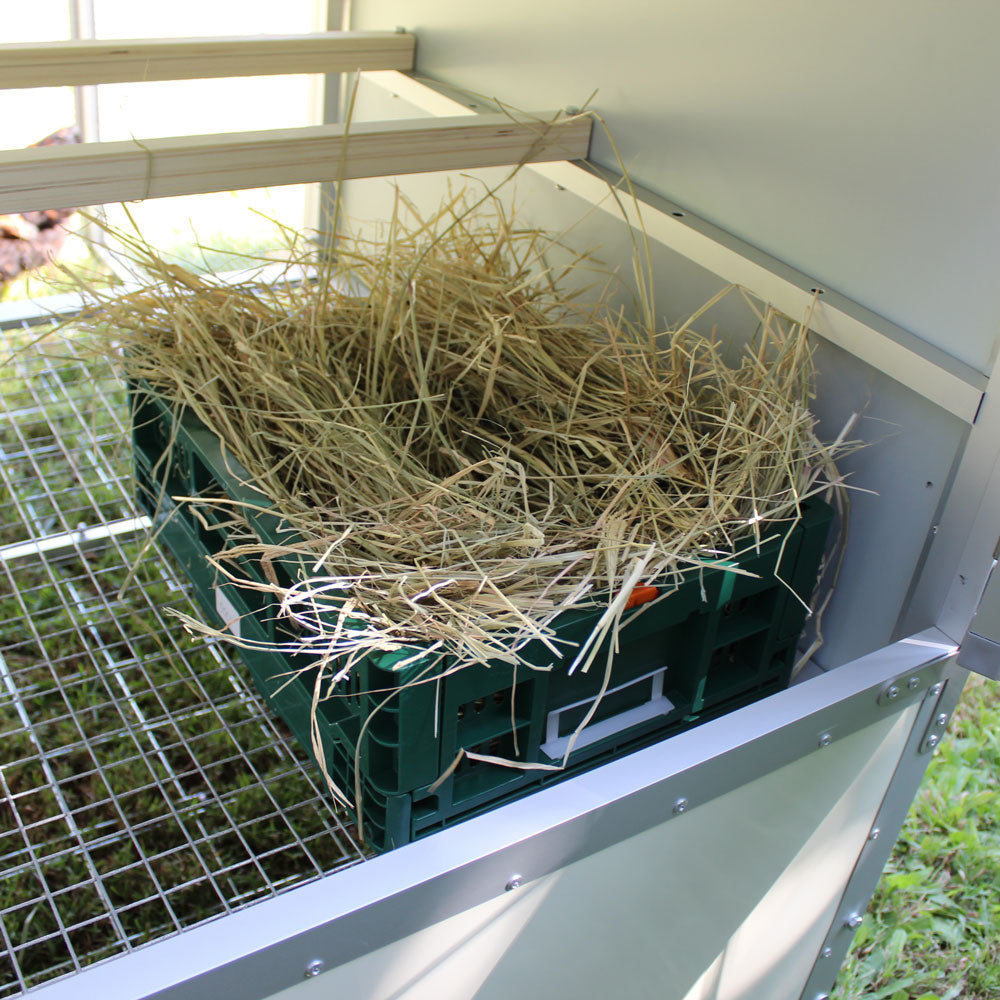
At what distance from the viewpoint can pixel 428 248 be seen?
1174 millimetres

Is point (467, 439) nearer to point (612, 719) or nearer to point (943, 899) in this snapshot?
point (612, 719)

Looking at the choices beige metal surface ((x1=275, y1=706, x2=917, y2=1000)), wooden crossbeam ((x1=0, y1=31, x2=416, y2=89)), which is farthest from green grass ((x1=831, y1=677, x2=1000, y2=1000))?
wooden crossbeam ((x1=0, y1=31, x2=416, y2=89))

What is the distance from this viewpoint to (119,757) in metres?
1.33

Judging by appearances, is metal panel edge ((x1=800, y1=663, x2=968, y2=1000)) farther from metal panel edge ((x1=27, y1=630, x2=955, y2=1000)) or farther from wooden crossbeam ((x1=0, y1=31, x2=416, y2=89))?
wooden crossbeam ((x1=0, y1=31, x2=416, y2=89))

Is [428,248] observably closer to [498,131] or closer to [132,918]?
[498,131]

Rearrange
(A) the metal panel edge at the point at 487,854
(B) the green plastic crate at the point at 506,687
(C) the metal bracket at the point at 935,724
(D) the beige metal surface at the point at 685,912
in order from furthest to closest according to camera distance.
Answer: (C) the metal bracket at the point at 935,724
(B) the green plastic crate at the point at 506,687
(D) the beige metal surface at the point at 685,912
(A) the metal panel edge at the point at 487,854

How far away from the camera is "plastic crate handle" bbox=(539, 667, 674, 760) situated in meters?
0.91

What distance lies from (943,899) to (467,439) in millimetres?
837

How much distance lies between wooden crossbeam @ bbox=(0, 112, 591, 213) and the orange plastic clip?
20.9 inches

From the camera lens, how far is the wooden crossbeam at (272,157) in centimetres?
98

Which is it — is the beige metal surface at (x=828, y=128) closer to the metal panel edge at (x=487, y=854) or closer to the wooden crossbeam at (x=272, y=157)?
the wooden crossbeam at (x=272, y=157)

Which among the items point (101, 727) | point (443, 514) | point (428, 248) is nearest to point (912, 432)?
point (443, 514)

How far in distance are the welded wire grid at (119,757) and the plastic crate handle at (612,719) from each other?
0.62 feet

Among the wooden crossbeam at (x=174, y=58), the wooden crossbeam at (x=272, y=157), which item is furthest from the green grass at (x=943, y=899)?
the wooden crossbeam at (x=174, y=58)
